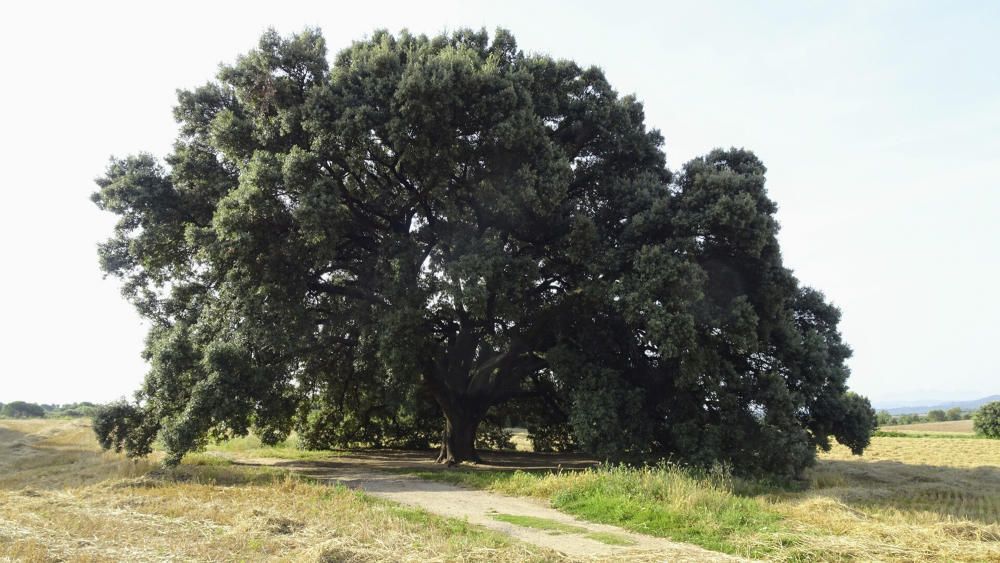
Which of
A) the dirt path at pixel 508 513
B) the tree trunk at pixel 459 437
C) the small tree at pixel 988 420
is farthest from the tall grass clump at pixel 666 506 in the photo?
the small tree at pixel 988 420

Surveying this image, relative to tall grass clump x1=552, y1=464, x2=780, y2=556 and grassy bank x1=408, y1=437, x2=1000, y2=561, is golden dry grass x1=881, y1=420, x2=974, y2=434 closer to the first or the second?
grassy bank x1=408, y1=437, x2=1000, y2=561

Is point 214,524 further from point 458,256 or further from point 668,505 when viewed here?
point 458,256

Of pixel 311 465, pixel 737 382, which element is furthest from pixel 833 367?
pixel 311 465

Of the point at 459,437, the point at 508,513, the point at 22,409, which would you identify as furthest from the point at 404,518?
the point at 22,409

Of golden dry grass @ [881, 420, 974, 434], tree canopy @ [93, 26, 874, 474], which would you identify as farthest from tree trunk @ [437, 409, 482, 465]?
golden dry grass @ [881, 420, 974, 434]

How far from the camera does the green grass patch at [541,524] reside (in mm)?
10617

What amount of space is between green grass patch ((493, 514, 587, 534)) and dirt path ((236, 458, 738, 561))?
1.5 inches

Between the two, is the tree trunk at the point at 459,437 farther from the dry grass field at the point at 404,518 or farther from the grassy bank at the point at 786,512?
the dry grass field at the point at 404,518

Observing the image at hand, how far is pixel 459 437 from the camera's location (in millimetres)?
23422

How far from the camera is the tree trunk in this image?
2323 cm

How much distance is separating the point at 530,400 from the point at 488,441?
15.3 ft

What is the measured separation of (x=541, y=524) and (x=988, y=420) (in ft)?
206

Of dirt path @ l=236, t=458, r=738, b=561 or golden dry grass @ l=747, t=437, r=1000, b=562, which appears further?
dirt path @ l=236, t=458, r=738, b=561

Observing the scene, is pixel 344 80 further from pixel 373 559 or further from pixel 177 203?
pixel 373 559
